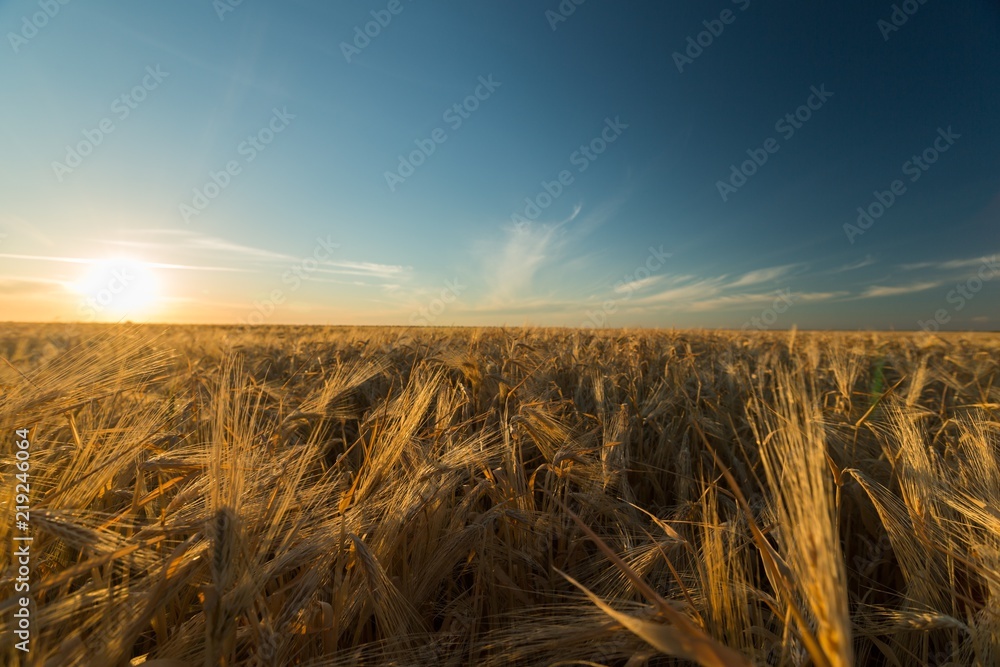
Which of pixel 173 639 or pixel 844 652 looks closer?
pixel 844 652

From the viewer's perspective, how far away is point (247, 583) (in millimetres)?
728

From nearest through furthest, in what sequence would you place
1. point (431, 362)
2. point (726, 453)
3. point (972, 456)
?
point (972, 456) < point (726, 453) < point (431, 362)

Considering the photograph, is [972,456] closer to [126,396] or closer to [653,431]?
[653,431]

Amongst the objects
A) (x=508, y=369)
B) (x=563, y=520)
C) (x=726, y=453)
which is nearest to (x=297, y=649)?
(x=563, y=520)

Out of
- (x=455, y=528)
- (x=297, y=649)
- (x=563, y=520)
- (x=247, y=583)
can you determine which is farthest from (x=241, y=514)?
(x=563, y=520)

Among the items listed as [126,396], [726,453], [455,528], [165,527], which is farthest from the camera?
[726,453]

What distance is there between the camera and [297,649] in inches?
37.4

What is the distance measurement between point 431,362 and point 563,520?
6.52 ft

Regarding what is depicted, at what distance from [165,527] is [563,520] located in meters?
1.18

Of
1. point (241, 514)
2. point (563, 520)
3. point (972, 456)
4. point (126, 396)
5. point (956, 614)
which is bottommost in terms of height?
point (956, 614)

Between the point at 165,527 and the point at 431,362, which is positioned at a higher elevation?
the point at 431,362

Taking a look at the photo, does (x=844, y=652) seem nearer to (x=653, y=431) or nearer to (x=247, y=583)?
(x=247, y=583)

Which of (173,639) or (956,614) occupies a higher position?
(173,639)

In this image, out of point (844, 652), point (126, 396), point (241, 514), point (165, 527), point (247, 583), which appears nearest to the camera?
point (844, 652)
